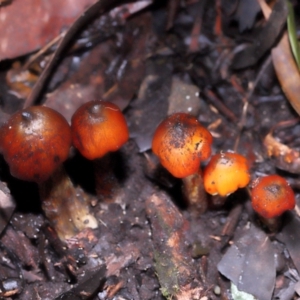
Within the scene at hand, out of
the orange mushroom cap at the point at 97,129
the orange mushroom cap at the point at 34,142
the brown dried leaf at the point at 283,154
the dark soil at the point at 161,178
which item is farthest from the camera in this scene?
the brown dried leaf at the point at 283,154

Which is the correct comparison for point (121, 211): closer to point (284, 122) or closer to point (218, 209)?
point (218, 209)

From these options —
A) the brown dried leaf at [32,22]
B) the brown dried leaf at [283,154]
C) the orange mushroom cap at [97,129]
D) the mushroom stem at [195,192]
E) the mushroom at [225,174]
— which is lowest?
the brown dried leaf at [283,154]

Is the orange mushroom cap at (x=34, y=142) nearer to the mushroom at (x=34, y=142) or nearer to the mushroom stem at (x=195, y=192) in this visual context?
the mushroom at (x=34, y=142)

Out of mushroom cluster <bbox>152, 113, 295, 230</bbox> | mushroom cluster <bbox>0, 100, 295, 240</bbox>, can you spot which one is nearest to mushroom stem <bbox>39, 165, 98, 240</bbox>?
mushroom cluster <bbox>0, 100, 295, 240</bbox>

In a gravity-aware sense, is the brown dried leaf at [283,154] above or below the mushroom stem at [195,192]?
below

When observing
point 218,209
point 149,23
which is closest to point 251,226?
point 218,209

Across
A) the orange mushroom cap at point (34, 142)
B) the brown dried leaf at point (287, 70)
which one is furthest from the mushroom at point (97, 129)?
the brown dried leaf at point (287, 70)

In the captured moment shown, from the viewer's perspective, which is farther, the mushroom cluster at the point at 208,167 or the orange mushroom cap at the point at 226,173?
the orange mushroom cap at the point at 226,173
